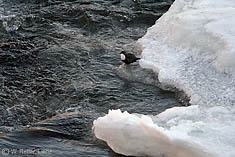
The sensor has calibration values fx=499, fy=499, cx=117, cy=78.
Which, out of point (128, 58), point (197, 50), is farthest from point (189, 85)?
point (128, 58)

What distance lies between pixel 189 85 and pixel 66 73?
1.53m

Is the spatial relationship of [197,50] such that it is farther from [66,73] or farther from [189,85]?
[66,73]

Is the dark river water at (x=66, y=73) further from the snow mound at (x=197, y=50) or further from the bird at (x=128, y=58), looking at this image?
the snow mound at (x=197, y=50)

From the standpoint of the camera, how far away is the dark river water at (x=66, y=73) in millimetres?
4648

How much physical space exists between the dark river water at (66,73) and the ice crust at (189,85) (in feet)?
0.78

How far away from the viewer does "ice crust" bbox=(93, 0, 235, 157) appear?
417 cm

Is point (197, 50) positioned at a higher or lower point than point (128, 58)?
higher

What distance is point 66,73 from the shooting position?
6.08 m

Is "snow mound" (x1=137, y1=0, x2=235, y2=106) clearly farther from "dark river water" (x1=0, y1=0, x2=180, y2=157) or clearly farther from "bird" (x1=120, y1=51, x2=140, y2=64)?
"dark river water" (x1=0, y1=0, x2=180, y2=157)

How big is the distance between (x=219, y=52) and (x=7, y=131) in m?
2.54

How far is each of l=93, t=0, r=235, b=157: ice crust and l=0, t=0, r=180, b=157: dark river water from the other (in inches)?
9.3

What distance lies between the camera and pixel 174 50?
633 cm

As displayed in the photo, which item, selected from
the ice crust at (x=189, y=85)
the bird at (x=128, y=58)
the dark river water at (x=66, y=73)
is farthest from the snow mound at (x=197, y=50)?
the dark river water at (x=66, y=73)

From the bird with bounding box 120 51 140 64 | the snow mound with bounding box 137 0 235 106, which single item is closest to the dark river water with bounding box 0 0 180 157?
the bird with bounding box 120 51 140 64
